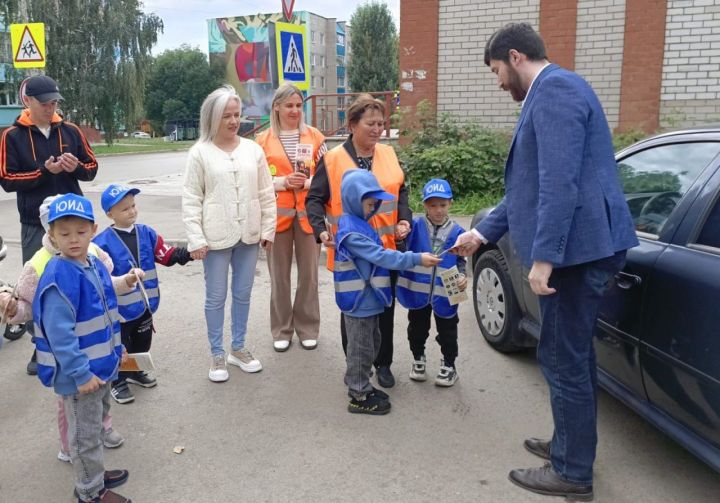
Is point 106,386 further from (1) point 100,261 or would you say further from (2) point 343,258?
(2) point 343,258

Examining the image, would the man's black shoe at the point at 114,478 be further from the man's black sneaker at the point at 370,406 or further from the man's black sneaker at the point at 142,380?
the man's black sneaker at the point at 370,406

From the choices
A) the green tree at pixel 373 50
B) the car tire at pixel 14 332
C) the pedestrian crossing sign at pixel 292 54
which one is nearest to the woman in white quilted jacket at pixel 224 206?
the car tire at pixel 14 332

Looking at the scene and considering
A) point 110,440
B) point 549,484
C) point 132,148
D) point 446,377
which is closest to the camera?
point 549,484

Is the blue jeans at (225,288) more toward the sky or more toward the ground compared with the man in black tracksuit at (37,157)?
more toward the ground

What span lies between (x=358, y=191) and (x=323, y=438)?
1.38 metres

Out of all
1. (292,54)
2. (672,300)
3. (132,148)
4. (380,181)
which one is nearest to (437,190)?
(380,181)

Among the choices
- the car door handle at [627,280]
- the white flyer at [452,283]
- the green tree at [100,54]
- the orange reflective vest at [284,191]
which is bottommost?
the white flyer at [452,283]

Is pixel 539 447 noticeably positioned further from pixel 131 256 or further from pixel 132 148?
pixel 132 148

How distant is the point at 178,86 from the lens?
2788 inches

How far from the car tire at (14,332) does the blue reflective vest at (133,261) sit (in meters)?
1.81

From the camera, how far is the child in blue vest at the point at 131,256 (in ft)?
11.8

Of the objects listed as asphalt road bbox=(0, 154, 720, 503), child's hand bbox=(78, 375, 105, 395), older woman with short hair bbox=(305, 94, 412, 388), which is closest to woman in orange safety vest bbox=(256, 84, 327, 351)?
asphalt road bbox=(0, 154, 720, 503)

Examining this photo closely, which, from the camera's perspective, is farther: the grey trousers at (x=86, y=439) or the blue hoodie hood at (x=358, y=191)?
the blue hoodie hood at (x=358, y=191)

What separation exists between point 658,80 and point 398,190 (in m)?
7.99
